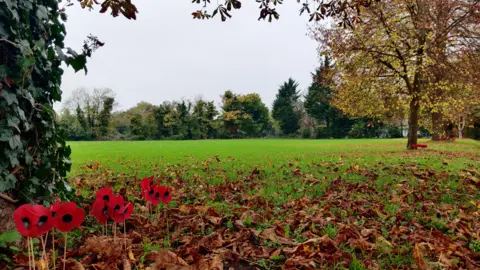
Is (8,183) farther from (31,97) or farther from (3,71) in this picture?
(3,71)

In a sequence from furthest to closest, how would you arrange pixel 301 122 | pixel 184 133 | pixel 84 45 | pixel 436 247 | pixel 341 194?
1. pixel 301 122
2. pixel 184 133
3. pixel 341 194
4. pixel 84 45
5. pixel 436 247

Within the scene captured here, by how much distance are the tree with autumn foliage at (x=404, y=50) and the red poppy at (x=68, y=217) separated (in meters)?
11.6

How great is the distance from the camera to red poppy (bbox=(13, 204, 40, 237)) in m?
1.32

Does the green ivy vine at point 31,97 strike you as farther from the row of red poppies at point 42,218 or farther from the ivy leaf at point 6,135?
the row of red poppies at point 42,218

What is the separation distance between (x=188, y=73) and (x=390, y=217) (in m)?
48.5

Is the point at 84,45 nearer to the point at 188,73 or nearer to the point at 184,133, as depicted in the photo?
the point at 184,133

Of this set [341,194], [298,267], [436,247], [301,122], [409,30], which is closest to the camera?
[298,267]

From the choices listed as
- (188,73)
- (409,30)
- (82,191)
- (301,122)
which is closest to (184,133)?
(188,73)

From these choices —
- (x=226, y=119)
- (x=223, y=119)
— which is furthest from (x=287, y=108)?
(x=223, y=119)

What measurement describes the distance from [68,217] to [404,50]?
1396cm

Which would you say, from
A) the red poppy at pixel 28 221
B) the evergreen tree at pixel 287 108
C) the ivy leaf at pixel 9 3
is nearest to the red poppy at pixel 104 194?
the red poppy at pixel 28 221

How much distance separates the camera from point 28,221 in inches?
52.8

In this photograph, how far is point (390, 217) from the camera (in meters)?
3.02

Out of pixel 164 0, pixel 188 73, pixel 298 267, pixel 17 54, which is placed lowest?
pixel 298 267
